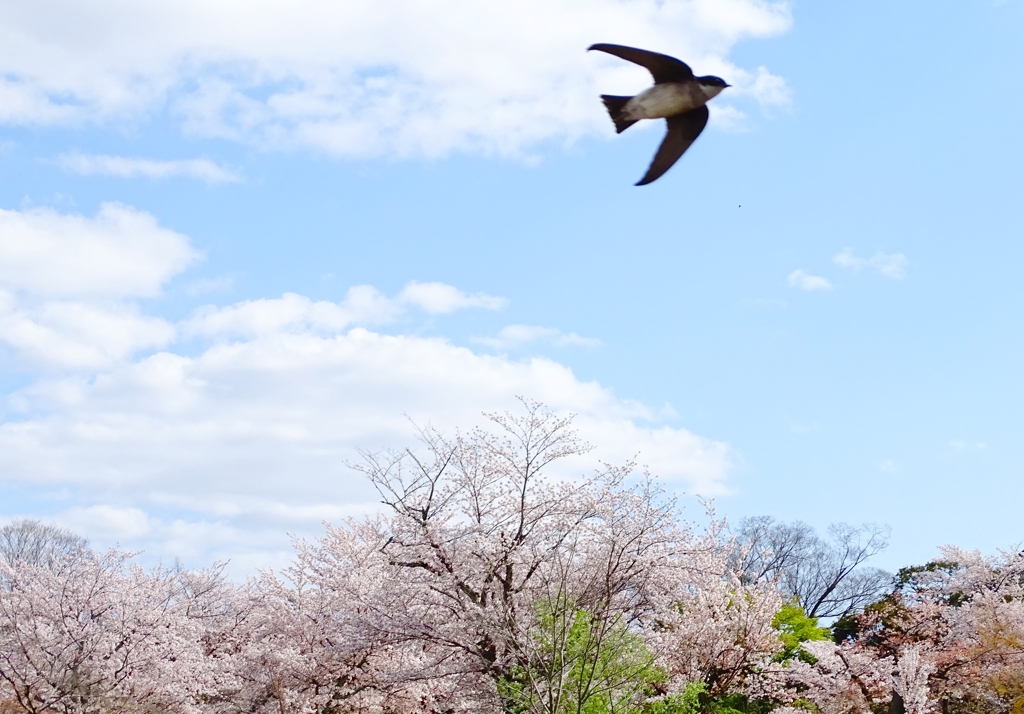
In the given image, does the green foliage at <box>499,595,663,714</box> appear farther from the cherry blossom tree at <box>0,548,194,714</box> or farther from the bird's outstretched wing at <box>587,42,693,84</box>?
the bird's outstretched wing at <box>587,42,693,84</box>

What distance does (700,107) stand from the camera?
15.5ft

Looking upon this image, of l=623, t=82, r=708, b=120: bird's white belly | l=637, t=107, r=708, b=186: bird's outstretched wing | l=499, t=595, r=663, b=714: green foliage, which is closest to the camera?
l=637, t=107, r=708, b=186: bird's outstretched wing

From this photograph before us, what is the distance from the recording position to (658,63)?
4.58 meters

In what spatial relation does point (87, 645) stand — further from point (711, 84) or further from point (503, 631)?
point (711, 84)

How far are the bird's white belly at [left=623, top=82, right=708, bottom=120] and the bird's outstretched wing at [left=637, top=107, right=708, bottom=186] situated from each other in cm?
4

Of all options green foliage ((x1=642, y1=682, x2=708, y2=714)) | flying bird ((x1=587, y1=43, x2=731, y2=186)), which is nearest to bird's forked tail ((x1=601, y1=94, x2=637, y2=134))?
flying bird ((x1=587, y1=43, x2=731, y2=186))

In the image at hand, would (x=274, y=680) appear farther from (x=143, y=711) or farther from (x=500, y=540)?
(x=500, y=540)

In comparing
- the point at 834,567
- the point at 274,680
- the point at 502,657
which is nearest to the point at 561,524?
the point at 502,657

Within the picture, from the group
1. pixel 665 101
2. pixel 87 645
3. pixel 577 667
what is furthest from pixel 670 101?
pixel 87 645

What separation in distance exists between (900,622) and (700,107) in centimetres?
2207

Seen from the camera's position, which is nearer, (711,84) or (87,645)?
(711,84)

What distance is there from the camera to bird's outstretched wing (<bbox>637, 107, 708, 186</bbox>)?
177 inches

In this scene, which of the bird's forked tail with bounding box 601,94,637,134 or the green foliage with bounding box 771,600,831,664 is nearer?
the bird's forked tail with bounding box 601,94,637,134

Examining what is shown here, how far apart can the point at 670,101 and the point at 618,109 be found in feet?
0.82
